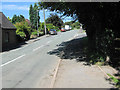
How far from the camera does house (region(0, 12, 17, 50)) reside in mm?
23534

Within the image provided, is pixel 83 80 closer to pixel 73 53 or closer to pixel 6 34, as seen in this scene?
pixel 73 53

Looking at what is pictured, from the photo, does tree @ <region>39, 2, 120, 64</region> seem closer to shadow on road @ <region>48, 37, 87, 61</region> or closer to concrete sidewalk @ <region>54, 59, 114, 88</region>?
concrete sidewalk @ <region>54, 59, 114, 88</region>

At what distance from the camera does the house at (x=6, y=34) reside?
77.2 feet

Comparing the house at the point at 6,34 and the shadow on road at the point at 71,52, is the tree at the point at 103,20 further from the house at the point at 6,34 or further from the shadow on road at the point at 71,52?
the house at the point at 6,34

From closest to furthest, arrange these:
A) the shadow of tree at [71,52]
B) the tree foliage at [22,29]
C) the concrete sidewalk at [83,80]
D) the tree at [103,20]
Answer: the concrete sidewalk at [83,80] < the tree at [103,20] < the shadow of tree at [71,52] < the tree foliage at [22,29]

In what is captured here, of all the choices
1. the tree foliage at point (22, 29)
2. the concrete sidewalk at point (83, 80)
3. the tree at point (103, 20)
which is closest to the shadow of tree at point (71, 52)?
the tree at point (103, 20)

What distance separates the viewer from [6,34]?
83.6ft

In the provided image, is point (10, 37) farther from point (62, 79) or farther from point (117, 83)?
point (117, 83)

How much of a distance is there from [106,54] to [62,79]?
410 centimetres

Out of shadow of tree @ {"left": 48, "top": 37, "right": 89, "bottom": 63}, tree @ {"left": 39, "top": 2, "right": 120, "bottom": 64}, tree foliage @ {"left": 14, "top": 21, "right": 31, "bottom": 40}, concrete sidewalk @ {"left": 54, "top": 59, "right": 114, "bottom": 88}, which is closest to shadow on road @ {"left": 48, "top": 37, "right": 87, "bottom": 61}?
shadow of tree @ {"left": 48, "top": 37, "right": 89, "bottom": 63}

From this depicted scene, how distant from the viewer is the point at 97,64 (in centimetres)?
1009

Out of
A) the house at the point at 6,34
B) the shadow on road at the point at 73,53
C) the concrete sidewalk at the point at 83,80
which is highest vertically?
the house at the point at 6,34

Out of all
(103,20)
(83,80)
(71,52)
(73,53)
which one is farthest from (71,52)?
(83,80)

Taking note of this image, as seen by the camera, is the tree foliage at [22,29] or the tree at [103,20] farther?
the tree foliage at [22,29]
